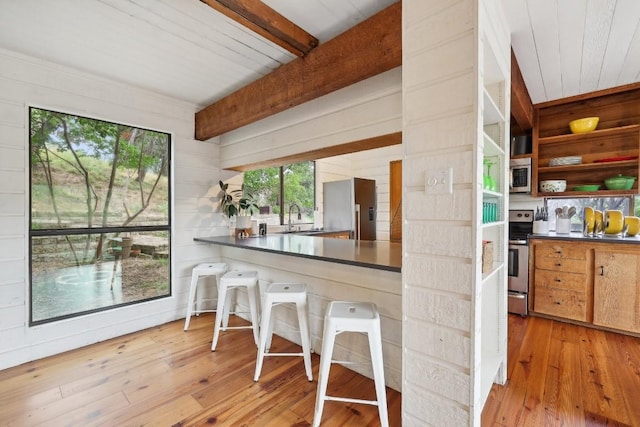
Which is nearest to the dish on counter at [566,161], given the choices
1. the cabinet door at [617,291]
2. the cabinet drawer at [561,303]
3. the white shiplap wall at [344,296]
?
the cabinet door at [617,291]

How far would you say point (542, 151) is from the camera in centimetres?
355

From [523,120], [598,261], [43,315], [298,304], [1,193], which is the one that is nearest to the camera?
[298,304]

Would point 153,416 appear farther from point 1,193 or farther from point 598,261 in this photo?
point 598,261

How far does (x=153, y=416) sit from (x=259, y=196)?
3.11m

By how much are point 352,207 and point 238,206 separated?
6.41 feet

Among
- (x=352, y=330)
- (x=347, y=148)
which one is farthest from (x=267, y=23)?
(x=352, y=330)

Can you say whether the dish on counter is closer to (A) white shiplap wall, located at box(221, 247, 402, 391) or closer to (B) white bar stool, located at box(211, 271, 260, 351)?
(A) white shiplap wall, located at box(221, 247, 402, 391)

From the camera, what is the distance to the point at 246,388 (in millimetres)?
1904

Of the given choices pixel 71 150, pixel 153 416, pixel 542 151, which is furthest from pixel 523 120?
pixel 71 150

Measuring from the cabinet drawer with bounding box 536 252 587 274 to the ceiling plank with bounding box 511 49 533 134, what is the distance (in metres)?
1.52

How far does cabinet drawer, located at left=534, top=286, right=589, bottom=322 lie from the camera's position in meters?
2.85

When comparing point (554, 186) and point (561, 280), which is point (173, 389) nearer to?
point (561, 280)

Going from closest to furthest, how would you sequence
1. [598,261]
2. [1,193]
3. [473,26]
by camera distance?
[473,26], [1,193], [598,261]

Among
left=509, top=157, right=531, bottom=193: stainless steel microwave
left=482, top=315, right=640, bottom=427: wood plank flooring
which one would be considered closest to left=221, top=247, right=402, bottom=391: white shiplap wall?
left=482, top=315, right=640, bottom=427: wood plank flooring
